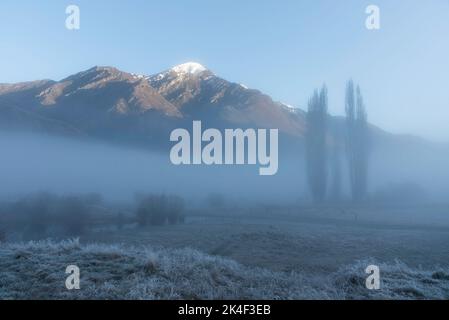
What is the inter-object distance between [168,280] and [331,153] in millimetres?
51848

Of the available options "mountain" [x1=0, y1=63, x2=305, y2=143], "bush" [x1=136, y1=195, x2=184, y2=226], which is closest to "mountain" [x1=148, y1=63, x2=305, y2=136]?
"mountain" [x1=0, y1=63, x2=305, y2=143]

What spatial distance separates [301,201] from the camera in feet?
183

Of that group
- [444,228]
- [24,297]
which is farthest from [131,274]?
[444,228]

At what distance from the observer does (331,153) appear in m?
58.8

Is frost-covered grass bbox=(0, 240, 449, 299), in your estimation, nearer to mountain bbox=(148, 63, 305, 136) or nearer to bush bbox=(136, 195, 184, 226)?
bush bbox=(136, 195, 184, 226)

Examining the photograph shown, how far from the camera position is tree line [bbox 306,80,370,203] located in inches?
2168

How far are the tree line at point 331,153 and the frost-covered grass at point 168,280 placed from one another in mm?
43888

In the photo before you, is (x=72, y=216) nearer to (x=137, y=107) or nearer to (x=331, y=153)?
(x=331, y=153)

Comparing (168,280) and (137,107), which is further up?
(137,107)

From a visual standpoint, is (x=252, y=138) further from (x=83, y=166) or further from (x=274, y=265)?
(x=83, y=166)

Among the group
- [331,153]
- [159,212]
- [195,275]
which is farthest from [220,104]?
[195,275]

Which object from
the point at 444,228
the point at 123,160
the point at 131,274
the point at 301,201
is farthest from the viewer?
the point at 123,160

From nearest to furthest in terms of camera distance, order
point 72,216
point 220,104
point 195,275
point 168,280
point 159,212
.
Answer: point 168,280
point 195,275
point 72,216
point 159,212
point 220,104

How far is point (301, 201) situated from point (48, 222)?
3194 cm
